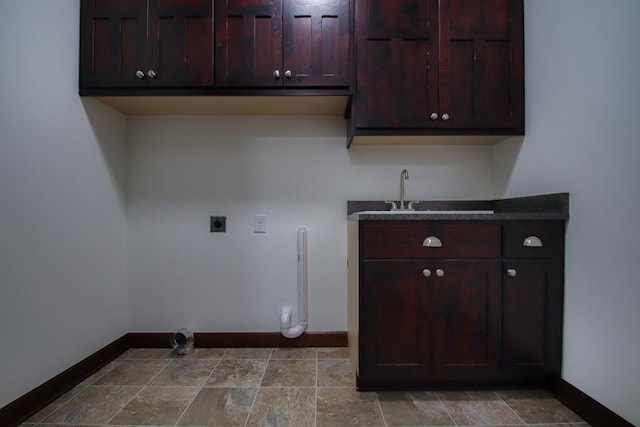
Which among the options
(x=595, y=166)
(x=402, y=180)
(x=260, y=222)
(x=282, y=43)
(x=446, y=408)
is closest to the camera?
(x=595, y=166)

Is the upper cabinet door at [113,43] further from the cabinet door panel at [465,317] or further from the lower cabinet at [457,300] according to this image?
the cabinet door panel at [465,317]

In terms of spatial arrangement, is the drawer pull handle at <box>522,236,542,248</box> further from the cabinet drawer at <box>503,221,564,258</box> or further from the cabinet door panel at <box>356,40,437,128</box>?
the cabinet door panel at <box>356,40,437,128</box>

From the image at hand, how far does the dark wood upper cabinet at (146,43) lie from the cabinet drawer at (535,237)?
171 cm

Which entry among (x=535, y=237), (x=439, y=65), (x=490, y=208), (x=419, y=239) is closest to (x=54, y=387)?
(x=419, y=239)

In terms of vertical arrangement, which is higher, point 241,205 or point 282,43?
point 282,43

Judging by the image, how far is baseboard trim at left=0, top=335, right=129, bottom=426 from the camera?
124cm

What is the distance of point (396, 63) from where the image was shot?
5.24ft

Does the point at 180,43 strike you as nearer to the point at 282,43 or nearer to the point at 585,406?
the point at 282,43

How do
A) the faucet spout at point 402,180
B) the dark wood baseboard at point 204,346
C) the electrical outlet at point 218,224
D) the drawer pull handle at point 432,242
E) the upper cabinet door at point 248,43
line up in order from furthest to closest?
the electrical outlet at point 218,224 < the faucet spout at point 402,180 < the upper cabinet door at point 248,43 < the drawer pull handle at point 432,242 < the dark wood baseboard at point 204,346

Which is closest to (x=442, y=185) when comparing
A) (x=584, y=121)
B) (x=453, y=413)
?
(x=584, y=121)

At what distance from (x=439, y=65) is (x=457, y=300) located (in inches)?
48.1

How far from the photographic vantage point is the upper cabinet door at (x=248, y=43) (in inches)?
62.0

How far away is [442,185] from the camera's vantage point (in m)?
2.01

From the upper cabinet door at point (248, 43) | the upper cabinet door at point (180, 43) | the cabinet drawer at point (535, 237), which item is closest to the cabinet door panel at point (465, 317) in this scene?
the cabinet drawer at point (535, 237)
